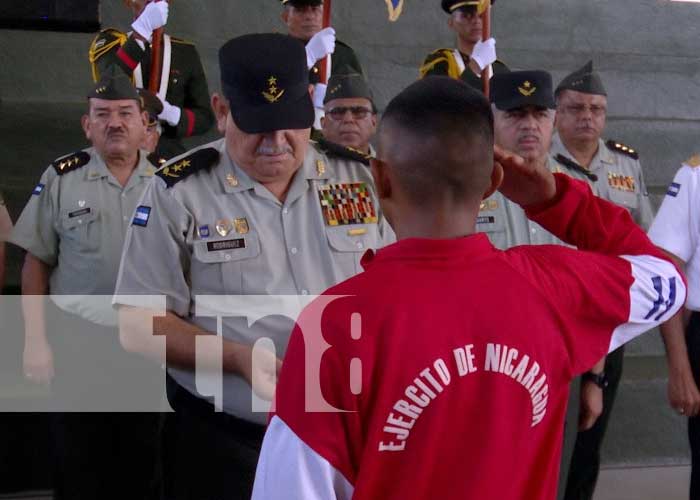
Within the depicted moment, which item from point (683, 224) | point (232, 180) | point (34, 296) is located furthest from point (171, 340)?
point (683, 224)

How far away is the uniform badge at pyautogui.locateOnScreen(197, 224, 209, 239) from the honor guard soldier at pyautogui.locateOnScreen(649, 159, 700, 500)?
66.8 inches

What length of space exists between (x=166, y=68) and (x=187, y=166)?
2.46m

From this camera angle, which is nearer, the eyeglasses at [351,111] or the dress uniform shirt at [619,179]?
the dress uniform shirt at [619,179]

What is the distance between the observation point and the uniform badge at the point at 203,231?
2.10 meters

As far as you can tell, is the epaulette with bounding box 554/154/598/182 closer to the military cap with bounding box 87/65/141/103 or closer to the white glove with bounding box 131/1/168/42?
the military cap with bounding box 87/65/141/103

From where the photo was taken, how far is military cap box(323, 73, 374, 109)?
3.98 m

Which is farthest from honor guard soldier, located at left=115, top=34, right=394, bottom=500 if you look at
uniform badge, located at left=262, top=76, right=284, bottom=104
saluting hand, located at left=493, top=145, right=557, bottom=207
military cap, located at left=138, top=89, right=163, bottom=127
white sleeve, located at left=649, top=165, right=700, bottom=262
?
military cap, located at left=138, top=89, right=163, bottom=127

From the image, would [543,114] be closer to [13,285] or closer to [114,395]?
[114,395]

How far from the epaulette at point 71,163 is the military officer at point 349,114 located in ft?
3.12

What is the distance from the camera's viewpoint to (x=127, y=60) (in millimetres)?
4434

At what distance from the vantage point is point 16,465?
12.4 ft

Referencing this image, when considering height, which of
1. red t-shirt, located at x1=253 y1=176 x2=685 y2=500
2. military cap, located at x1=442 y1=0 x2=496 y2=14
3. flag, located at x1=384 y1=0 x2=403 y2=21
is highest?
military cap, located at x1=442 y1=0 x2=496 y2=14

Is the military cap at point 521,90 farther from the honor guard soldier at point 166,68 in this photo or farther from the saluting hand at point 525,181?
the saluting hand at point 525,181

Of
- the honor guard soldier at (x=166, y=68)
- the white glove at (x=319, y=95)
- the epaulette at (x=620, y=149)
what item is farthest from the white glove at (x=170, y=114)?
the epaulette at (x=620, y=149)
